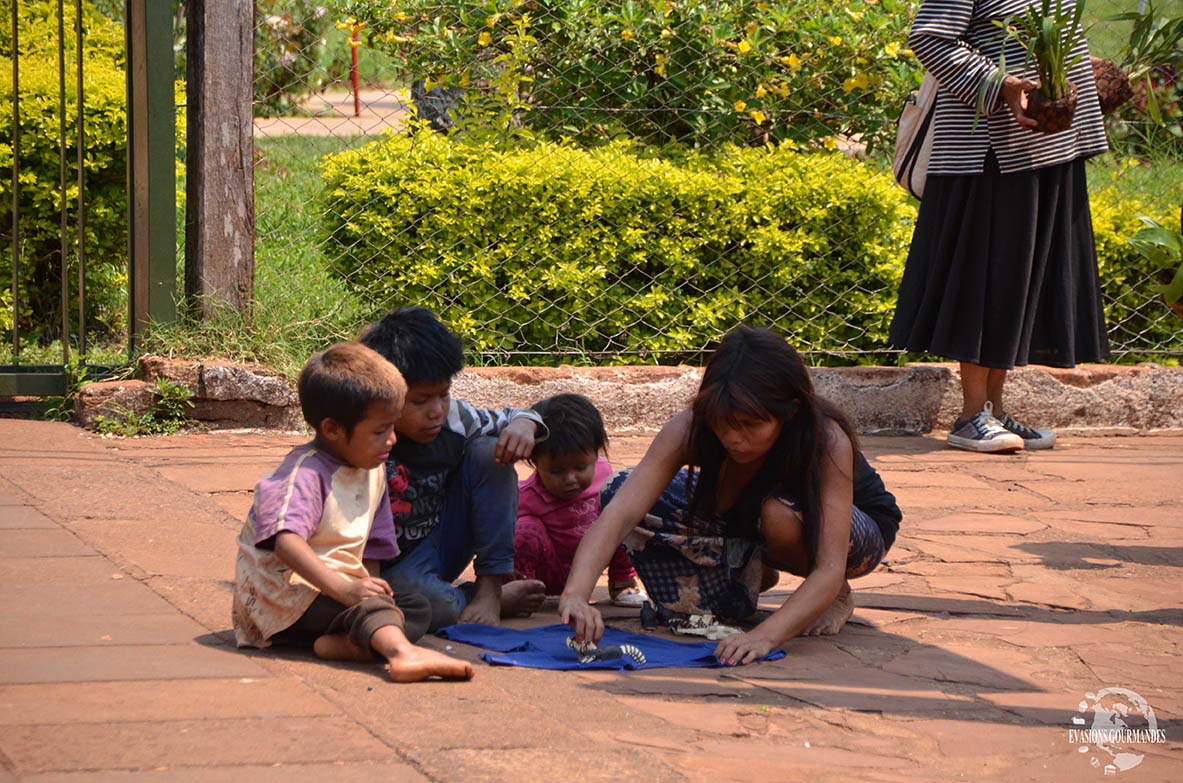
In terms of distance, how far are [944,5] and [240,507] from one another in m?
3.39

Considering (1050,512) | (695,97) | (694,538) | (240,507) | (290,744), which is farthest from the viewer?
(695,97)

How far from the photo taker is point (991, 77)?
17.1 ft

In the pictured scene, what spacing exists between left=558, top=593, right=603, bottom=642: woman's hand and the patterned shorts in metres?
0.39

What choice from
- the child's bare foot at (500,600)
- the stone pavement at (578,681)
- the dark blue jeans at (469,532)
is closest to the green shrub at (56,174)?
the stone pavement at (578,681)

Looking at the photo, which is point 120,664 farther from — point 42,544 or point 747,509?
point 747,509

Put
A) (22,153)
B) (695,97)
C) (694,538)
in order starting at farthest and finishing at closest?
(695,97) < (22,153) < (694,538)

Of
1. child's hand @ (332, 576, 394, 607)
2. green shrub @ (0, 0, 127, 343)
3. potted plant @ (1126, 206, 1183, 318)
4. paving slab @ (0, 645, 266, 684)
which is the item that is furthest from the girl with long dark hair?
green shrub @ (0, 0, 127, 343)

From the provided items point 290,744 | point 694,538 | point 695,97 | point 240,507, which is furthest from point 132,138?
point 290,744

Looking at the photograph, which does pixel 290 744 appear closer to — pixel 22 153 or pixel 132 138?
pixel 132 138

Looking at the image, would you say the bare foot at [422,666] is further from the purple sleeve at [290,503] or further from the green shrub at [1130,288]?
the green shrub at [1130,288]

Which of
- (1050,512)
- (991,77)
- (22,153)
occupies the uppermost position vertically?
(991,77)

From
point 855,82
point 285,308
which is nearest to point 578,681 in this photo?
point 285,308

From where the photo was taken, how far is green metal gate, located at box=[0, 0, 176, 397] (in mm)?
5477

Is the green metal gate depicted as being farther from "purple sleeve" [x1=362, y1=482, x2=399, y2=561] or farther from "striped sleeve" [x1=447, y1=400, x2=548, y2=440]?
"purple sleeve" [x1=362, y1=482, x2=399, y2=561]
